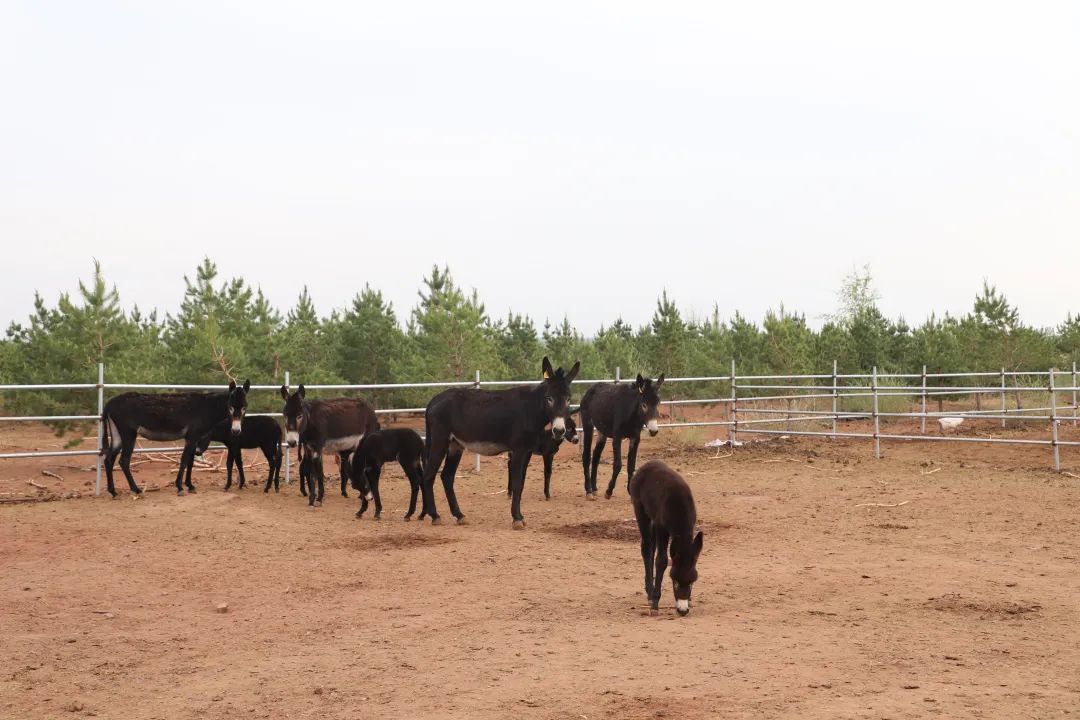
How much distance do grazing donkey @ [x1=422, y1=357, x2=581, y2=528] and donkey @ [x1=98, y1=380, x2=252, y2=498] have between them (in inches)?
144

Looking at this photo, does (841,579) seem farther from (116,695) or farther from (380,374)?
(380,374)

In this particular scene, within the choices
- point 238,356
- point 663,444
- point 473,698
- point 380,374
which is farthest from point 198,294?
point 473,698

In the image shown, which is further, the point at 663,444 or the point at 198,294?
the point at 198,294

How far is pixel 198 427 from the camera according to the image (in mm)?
14820

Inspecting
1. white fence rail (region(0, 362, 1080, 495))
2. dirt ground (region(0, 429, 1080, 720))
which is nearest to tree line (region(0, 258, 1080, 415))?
white fence rail (region(0, 362, 1080, 495))

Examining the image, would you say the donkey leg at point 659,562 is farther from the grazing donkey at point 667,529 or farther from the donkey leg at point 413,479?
the donkey leg at point 413,479

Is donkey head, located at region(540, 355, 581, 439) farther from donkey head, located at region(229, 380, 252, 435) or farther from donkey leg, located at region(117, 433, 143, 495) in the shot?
donkey leg, located at region(117, 433, 143, 495)

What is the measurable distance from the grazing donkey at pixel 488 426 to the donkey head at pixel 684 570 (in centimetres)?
476

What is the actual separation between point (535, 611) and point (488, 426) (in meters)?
4.93

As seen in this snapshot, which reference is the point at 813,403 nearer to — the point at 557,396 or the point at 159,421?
the point at 557,396

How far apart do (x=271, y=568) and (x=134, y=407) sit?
6.02m

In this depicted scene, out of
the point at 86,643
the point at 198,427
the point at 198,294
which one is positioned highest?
the point at 198,294

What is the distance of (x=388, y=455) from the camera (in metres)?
12.6

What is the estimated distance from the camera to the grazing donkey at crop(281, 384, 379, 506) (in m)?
13.6
